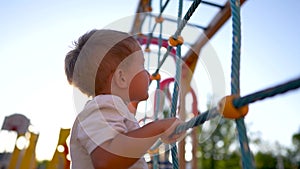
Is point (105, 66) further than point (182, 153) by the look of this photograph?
No

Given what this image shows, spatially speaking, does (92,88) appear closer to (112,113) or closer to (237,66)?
(112,113)

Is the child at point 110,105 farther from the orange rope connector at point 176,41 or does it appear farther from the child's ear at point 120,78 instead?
the orange rope connector at point 176,41

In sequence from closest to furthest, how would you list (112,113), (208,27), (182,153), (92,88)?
(112,113)
(92,88)
(182,153)
(208,27)

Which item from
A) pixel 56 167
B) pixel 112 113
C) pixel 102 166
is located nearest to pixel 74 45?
pixel 112 113

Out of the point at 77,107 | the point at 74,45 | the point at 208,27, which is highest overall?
the point at 208,27

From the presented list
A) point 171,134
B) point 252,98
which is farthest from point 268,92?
point 171,134

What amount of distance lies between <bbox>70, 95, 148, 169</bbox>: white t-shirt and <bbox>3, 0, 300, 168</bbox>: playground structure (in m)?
0.12

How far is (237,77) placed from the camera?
426mm

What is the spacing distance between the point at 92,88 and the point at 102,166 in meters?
0.26

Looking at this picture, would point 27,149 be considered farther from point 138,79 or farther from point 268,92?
point 268,92

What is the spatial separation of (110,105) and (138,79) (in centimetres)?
15

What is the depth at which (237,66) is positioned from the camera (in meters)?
0.43

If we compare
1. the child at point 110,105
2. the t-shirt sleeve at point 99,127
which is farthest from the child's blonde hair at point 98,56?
the t-shirt sleeve at point 99,127

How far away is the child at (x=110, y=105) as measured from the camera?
1.59 ft
